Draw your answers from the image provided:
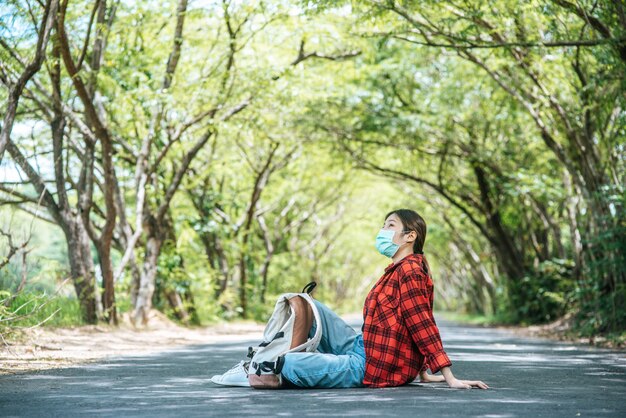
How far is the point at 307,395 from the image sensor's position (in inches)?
239

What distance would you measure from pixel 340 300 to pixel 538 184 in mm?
46152

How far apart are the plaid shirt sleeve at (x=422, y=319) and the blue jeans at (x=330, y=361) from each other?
1.65 ft

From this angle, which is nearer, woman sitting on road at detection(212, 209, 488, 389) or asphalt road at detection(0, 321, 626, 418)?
asphalt road at detection(0, 321, 626, 418)

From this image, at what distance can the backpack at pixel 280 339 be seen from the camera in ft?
20.9

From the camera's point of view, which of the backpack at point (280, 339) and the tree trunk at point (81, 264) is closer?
the backpack at point (280, 339)

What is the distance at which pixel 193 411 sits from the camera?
5.28m

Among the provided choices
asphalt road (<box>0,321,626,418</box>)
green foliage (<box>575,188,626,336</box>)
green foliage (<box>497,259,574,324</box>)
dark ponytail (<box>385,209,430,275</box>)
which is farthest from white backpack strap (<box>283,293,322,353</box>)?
green foliage (<box>497,259,574,324</box>)

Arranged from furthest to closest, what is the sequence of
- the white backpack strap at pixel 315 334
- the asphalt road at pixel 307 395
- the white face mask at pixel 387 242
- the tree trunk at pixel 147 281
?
the tree trunk at pixel 147 281 < the white face mask at pixel 387 242 < the white backpack strap at pixel 315 334 < the asphalt road at pixel 307 395

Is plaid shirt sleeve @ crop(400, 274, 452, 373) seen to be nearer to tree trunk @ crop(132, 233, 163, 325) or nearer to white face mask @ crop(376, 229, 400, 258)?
white face mask @ crop(376, 229, 400, 258)

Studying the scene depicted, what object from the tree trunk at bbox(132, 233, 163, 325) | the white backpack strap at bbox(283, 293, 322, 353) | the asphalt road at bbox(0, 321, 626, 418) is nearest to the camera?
the asphalt road at bbox(0, 321, 626, 418)

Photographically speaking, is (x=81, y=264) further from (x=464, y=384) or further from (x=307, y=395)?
(x=464, y=384)

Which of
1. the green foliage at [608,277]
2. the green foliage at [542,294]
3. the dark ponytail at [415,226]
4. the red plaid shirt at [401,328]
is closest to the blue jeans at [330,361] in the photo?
the red plaid shirt at [401,328]

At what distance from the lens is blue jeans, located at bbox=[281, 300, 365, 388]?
250 inches

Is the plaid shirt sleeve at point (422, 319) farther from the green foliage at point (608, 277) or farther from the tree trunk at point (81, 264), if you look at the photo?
the tree trunk at point (81, 264)
